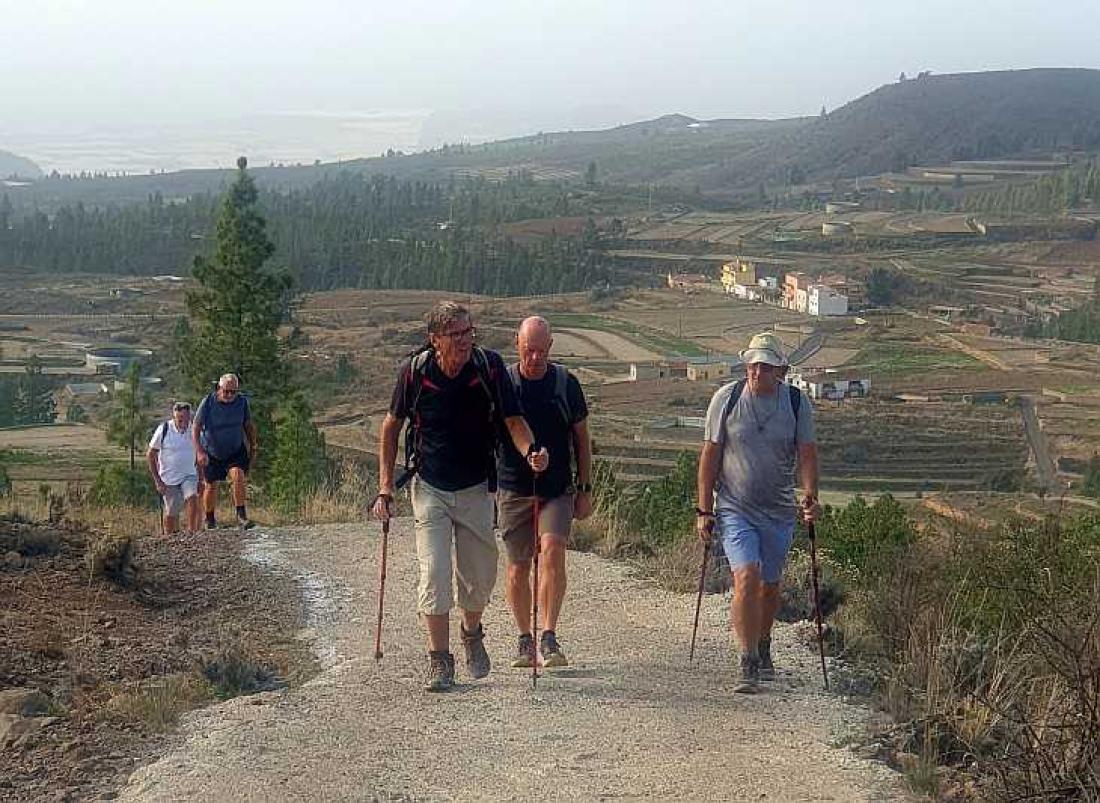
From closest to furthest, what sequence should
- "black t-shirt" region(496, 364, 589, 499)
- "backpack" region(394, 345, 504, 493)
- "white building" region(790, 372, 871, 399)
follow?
"backpack" region(394, 345, 504, 493)
"black t-shirt" region(496, 364, 589, 499)
"white building" region(790, 372, 871, 399)

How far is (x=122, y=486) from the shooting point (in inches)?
961

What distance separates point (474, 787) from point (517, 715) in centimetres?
90

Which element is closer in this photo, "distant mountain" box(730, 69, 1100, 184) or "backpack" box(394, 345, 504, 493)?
"backpack" box(394, 345, 504, 493)

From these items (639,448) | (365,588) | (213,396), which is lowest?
(639,448)

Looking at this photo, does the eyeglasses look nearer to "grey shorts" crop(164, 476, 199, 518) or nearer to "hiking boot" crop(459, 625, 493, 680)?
"hiking boot" crop(459, 625, 493, 680)

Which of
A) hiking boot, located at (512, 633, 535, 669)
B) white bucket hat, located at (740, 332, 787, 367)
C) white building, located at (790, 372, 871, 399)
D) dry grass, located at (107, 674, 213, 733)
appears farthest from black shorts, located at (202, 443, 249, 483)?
white building, located at (790, 372, 871, 399)

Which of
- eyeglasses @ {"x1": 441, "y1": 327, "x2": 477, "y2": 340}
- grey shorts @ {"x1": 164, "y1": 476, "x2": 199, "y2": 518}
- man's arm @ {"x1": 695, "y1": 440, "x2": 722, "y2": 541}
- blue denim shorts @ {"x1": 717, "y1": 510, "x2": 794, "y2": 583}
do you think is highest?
eyeglasses @ {"x1": 441, "y1": 327, "x2": 477, "y2": 340}

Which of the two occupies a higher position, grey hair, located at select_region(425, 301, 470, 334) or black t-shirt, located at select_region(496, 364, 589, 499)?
grey hair, located at select_region(425, 301, 470, 334)

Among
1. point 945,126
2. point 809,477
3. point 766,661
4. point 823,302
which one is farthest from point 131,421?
point 945,126

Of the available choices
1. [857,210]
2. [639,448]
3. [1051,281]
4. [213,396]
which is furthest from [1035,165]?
[213,396]

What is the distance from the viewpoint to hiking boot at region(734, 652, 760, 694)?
676 centimetres

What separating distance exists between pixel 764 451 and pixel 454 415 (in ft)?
5.00

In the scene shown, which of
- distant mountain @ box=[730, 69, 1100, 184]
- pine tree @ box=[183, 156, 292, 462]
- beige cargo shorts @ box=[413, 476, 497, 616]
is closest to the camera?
beige cargo shorts @ box=[413, 476, 497, 616]

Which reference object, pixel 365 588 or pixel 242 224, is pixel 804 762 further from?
pixel 242 224
